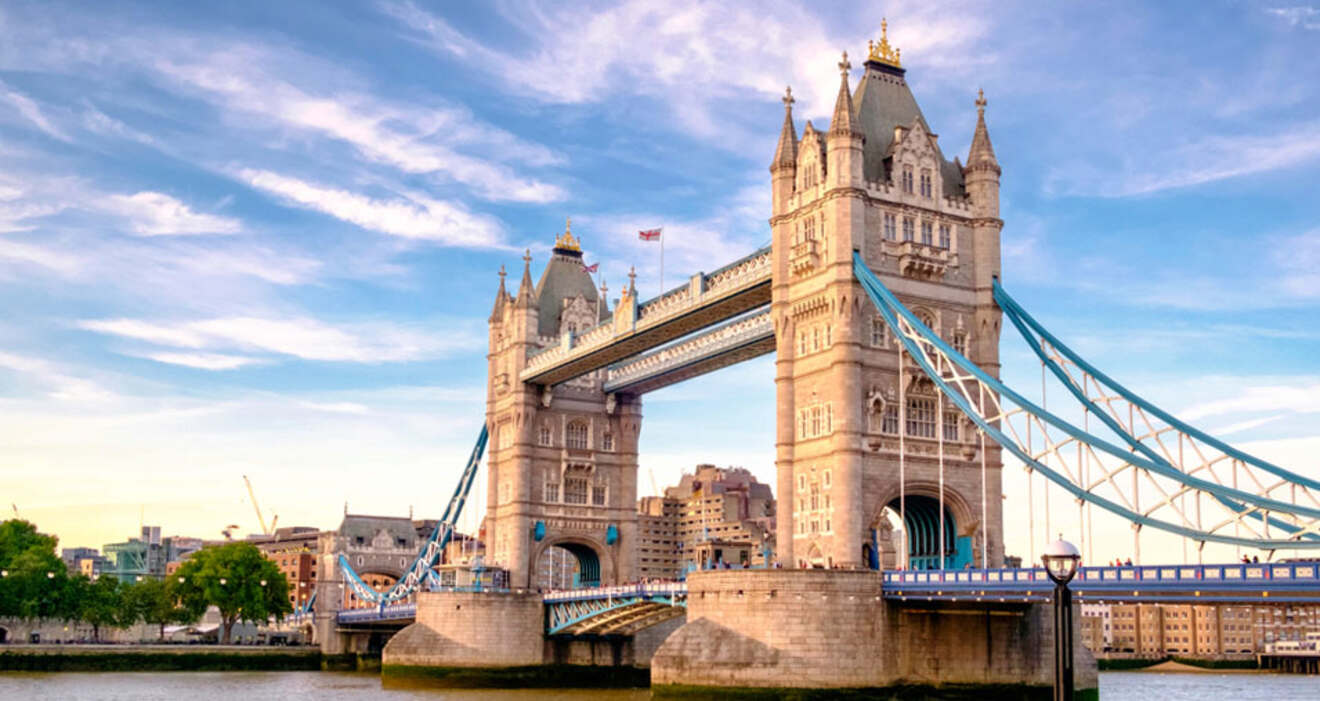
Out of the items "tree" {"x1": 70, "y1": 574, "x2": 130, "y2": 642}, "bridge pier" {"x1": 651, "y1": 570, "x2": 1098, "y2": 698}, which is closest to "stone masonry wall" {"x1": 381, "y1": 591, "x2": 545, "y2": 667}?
"bridge pier" {"x1": 651, "y1": 570, "x2": 1098, "y2": 698}

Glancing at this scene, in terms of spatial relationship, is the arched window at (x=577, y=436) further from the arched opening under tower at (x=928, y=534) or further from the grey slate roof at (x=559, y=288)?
the arched opening under tower at (x=928, y=534)

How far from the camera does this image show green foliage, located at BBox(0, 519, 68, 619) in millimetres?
91312

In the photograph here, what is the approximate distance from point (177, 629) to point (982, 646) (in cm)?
8762

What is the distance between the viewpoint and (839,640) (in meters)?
46.2

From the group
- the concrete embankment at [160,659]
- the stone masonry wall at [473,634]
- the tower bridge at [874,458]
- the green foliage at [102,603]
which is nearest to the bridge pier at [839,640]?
the tower bridge at [874,458]

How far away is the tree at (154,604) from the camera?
104m

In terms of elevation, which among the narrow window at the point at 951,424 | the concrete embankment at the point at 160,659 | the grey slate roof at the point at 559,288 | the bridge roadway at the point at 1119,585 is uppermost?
the grey slate roof at the point at 559,288

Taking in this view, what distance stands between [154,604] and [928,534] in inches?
2779

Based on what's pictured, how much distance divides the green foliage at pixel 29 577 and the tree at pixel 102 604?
1.14m

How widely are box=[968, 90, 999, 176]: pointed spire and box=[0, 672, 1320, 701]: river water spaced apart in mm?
25096

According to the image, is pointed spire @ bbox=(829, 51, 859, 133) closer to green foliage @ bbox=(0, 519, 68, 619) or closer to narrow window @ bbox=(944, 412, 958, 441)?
narrow window @ bbox=(944, 412, 958, 441)

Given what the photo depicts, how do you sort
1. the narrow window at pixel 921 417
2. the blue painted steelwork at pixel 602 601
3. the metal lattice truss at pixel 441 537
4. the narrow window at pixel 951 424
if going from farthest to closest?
the metal lattice truss at pixel 441 537 < the blue painted steelwork at pixel 602 601 < the narrow window at pixel 951 424 < the narrow window at pixel 921 417

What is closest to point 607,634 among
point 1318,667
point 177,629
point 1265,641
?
point 177,629

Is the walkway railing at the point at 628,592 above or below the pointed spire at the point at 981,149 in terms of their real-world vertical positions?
below
